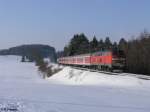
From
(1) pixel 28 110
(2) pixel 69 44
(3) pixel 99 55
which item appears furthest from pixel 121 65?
(2) pixel 69 44

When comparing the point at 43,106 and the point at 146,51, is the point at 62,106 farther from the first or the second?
the point at 146,51

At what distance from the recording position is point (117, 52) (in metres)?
48.8

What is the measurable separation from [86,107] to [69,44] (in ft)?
448

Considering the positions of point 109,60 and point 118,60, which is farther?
point 109,60

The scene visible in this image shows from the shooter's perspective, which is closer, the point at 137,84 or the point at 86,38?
the point at 137,84

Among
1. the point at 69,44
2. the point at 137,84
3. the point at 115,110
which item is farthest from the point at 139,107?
the point at 69,44

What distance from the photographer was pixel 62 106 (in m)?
16.6

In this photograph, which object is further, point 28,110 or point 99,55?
point 99,55

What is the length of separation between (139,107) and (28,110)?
17.8 ft

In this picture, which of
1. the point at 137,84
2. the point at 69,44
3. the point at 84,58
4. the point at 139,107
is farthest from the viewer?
the point at 69,44

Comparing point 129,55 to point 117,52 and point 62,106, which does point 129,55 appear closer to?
point 117,52

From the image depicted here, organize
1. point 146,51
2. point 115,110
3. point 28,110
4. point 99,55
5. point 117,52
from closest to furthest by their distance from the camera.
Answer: point 28,110 < point 115,110 < point 117,52 < point 99,55 < point 146,51

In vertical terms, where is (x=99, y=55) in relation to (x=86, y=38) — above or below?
below

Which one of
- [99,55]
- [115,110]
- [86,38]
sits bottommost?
[115,110]
